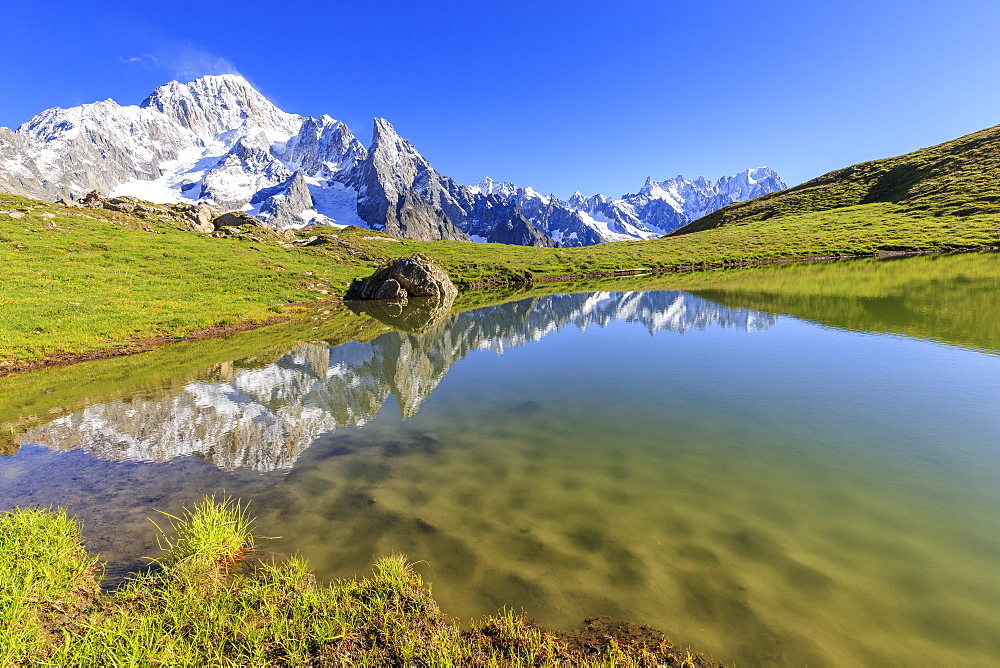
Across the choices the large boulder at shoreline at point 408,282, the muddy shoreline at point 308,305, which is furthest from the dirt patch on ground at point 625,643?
the large boulder at shoreline at point 408,282

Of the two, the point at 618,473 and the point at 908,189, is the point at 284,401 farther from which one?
the point at 908,189

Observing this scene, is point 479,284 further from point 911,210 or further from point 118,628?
point 911,210

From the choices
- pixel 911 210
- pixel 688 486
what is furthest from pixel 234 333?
pixel 911 210

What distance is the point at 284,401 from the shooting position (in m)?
15.3

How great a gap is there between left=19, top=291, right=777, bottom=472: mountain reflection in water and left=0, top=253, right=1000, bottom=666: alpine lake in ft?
0.45

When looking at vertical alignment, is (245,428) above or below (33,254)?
below

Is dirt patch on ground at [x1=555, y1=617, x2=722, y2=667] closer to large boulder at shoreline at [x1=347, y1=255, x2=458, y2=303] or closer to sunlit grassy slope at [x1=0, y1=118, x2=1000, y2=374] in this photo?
sunlit grassy slope at [x1=0, y1=118, x2=1000, y2=374]

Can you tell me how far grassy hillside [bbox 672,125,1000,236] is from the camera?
304 feet

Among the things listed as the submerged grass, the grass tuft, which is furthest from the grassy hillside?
the grass tuft

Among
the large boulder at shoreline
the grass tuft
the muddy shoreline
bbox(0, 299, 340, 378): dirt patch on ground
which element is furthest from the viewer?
the large boulder at shoreline

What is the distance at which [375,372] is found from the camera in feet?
62.7

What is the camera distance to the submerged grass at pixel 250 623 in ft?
16.3

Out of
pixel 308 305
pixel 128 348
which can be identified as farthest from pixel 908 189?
pixel 128 348

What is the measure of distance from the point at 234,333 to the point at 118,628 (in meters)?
29.0
